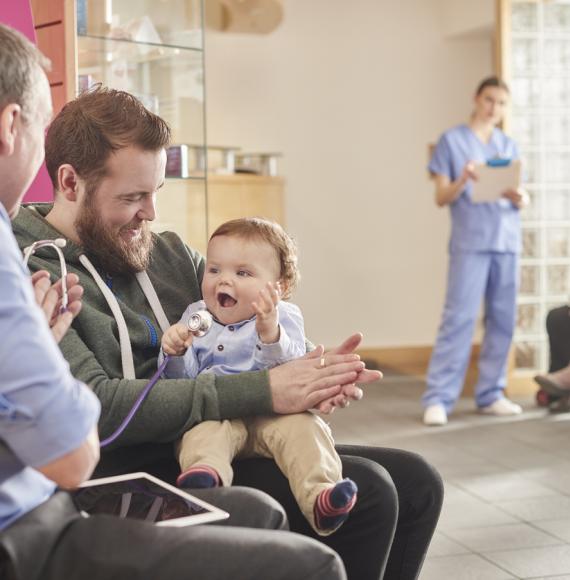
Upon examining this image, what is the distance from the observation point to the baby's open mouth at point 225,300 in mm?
1791

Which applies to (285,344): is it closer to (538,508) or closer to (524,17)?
(538,508)

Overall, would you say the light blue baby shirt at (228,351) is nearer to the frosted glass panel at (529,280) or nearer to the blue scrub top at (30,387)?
the blue scrub top at (30,387)

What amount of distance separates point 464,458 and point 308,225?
272 cm

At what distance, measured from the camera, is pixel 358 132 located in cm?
640

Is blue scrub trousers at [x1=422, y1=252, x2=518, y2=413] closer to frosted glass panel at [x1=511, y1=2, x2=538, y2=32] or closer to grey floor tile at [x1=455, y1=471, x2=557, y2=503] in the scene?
grey floor tile at [x1=455, y1=471, x2=557, y2=503]

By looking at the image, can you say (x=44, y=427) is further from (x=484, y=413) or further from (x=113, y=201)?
(x=484, y=413)

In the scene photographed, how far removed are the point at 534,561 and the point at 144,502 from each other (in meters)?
1.64

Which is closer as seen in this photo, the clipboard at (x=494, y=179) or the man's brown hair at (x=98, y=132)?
the man's brown hair at (x=98, y=132)

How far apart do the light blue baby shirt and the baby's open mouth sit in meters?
0.03

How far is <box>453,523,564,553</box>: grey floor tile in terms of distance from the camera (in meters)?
2.77

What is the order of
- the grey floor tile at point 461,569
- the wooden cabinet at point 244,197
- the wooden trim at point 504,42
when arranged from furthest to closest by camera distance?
the wooden cabinet at point 244,197 → the wooden trim at point 504,42 → the grey floor tile at point 461,569

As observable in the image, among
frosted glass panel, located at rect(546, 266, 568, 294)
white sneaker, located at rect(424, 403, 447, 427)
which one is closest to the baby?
white sneaker, located at rect(424, 403, 447, 427)

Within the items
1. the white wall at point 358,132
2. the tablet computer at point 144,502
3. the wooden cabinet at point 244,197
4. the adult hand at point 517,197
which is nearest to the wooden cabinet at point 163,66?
the tablet computer at point 144,502

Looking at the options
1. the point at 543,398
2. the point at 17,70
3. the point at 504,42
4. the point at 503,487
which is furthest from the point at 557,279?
the point at 17,70
